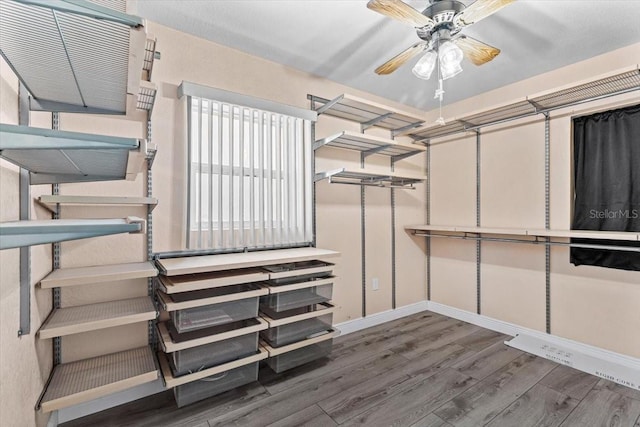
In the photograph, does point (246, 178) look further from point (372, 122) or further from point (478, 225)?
point (478, 225)

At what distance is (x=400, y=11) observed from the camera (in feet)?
4.71

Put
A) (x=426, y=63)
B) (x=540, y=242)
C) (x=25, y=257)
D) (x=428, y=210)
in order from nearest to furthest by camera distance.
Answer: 1. (x=25, y=257)
2. (x=426, y=63)
3. (x=540, y=242)
4. (x=428, y=210)

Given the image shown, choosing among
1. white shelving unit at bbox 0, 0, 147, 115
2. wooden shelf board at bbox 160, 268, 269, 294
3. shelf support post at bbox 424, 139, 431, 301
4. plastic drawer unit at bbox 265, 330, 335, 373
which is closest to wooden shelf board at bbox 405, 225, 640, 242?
shelf support post at bbox 424, 139, 431, 301

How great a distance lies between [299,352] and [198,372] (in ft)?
2.48

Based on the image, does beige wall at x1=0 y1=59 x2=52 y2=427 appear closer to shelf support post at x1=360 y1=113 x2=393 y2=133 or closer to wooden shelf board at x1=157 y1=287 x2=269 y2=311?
wooden shelf board at x1=157 y1=287 x2=269 y2=311

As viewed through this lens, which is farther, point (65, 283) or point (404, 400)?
point (404, 400)

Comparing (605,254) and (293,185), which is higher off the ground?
(293,185)

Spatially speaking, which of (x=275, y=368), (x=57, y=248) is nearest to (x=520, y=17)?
(x=275, y=368)

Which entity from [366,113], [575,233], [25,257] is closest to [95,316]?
[25,257]

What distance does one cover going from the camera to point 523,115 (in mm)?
2816

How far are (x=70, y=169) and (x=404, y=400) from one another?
221cm

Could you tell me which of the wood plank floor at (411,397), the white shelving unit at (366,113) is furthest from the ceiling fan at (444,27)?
the wood plank floor at (411,397)

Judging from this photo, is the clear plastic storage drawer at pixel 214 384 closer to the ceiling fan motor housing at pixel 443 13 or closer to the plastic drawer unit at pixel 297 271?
the plastic drawer unit at pixel 297 271

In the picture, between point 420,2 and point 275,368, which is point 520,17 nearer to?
point 420,2
